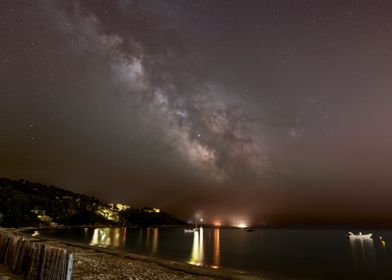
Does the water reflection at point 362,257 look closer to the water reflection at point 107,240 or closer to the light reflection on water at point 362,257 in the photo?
the light reflection on water at point 362,257

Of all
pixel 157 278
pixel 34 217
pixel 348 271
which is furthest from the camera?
pixel 34 217

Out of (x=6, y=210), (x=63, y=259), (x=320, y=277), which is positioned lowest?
(x=320, y=277)

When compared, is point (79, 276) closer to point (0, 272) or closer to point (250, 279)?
point (0, 272)

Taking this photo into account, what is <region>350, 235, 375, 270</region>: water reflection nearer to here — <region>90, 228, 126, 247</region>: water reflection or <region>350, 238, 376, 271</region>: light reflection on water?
<region>350, 238, 376, 271</region>: light reflection on water

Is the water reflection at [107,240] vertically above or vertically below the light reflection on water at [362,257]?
above

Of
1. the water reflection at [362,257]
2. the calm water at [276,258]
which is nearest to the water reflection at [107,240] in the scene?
the calm water at [276,258]

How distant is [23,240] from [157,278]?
12.9 metres

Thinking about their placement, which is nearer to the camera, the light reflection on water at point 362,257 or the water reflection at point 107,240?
the light reflection on water at point 362,257

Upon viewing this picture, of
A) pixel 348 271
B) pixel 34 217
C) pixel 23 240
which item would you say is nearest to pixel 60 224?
pixel 34 217

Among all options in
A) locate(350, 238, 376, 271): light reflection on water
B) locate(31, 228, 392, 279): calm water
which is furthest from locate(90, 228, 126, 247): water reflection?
locate(350, 238, 376, 271): light reflection on water

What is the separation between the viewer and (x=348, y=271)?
168 ft

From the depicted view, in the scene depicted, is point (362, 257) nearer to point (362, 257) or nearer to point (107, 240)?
point (362, 257)

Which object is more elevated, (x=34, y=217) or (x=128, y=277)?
(x=34, y=217)

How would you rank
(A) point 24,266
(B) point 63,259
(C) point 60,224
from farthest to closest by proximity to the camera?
(C) point 60,224 < (A) point 24,266 < (B) point 63,259
